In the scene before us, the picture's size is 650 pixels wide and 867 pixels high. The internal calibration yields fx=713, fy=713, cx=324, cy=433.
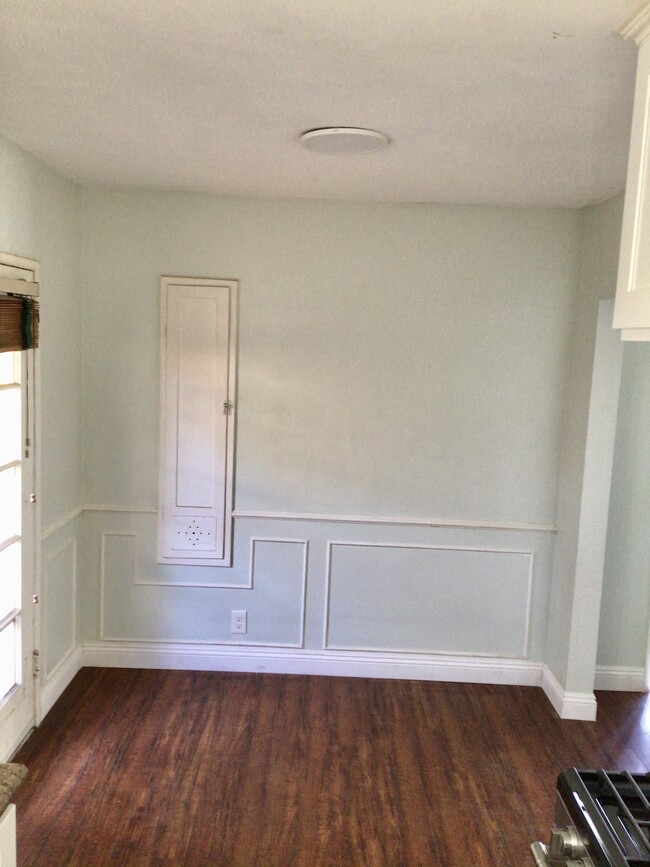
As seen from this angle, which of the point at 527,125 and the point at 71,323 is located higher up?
the point at 527,125

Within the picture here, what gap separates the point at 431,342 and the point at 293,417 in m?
0.87

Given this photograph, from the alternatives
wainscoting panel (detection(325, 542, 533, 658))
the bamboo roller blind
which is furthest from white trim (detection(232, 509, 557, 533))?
the bamboo roller blind

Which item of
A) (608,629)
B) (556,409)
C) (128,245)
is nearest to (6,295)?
(128,245)

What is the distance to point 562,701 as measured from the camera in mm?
3793

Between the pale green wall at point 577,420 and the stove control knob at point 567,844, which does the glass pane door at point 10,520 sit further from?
the pale green wall at point 577,420

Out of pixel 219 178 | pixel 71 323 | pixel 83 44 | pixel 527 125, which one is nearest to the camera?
pixel 83 44

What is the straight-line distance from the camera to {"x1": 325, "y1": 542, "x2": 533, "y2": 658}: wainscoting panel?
4.06 meters

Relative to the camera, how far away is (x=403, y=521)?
4020 mm

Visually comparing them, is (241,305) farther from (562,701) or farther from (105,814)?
(562,701)

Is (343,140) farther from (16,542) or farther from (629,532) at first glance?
(629,532)

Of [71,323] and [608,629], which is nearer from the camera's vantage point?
[71,323]

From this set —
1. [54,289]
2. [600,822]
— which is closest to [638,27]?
[600,822]

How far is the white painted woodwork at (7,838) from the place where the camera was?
1518 millimetres

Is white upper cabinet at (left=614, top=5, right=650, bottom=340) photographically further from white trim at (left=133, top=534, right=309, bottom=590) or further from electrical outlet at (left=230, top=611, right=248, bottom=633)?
electrical outlet at (left=230, top=611, right=248, bottom=633)
